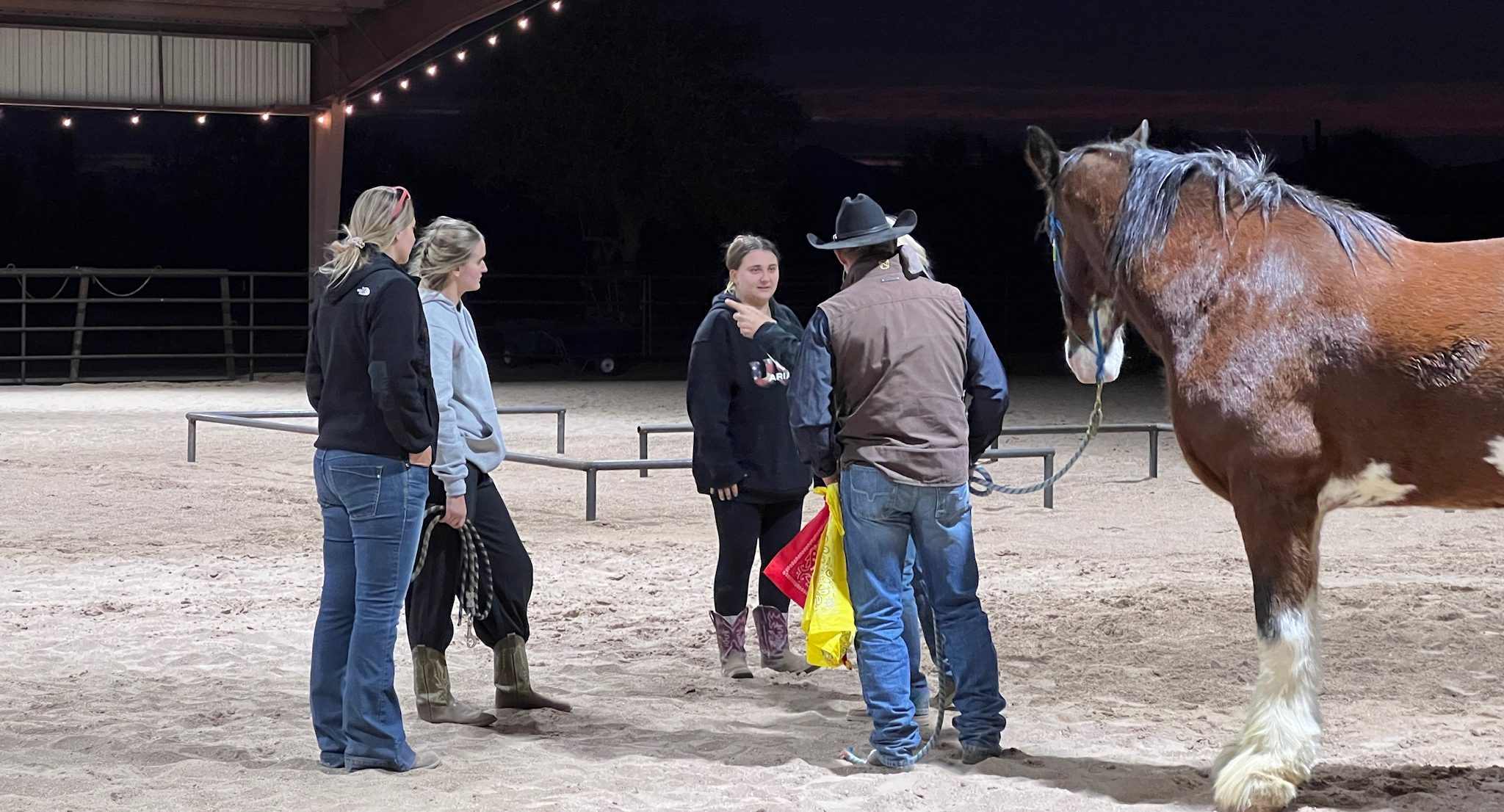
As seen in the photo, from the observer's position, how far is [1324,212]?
360cm

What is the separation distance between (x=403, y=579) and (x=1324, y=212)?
2640 mm

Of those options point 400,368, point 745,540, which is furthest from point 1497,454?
point 400,368

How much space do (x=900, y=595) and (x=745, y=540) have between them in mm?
1147

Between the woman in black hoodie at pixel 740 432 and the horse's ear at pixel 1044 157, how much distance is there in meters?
1.21

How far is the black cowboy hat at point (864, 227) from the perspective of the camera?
391 cm

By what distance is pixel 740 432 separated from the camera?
16.3 feet

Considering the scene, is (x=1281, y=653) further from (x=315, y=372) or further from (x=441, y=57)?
(x=441, y=57)

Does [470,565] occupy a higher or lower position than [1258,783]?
higher

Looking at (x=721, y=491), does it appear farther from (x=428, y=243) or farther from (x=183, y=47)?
(x=183, y=47)

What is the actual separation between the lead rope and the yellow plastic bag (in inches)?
40.4

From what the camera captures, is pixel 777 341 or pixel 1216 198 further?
pixel 777 341

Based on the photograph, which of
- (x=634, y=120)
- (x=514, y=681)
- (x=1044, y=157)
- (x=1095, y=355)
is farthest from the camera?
(x=634, y=120)

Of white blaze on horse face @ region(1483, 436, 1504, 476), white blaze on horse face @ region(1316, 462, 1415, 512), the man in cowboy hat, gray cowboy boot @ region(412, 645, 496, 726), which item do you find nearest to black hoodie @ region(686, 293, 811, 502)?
the man in cowboy hat

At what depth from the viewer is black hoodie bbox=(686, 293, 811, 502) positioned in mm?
4914
